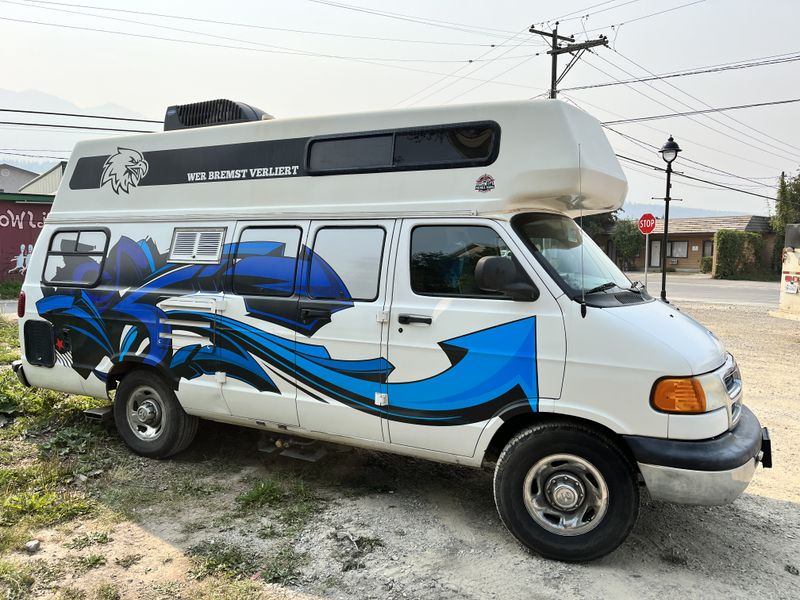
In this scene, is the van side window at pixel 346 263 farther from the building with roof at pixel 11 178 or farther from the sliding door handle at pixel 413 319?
the building with roof at pixel 11 178

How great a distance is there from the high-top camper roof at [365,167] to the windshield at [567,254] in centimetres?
11

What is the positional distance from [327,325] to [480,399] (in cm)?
126

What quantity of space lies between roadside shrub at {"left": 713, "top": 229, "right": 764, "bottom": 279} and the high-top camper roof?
38951 mm

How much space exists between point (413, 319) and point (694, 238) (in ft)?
150

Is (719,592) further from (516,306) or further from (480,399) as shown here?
(516,306)

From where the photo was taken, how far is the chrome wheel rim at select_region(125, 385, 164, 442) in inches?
211

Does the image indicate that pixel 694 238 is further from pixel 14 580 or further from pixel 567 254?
pixel 14 580

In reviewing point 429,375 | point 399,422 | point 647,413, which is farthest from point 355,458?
point 647,413

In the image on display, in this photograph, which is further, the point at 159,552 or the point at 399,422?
the point at 399,422

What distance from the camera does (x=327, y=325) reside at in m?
4.41

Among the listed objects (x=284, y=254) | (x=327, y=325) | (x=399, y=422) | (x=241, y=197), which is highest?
(x=241, y=197)

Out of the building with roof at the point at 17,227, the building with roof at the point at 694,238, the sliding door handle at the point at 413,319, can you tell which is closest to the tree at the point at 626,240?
the building with roof at the point at 694,238

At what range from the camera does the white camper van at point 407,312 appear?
358 cm

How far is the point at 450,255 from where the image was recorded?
4.11 m
